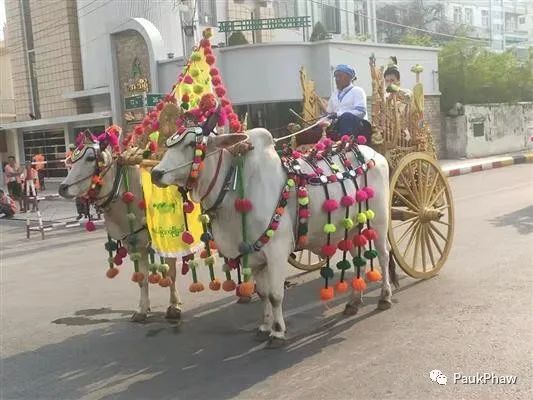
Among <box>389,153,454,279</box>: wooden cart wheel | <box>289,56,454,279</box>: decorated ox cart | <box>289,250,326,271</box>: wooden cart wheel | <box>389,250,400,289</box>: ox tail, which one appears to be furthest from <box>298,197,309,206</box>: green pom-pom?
<box>289,250,326,271</box>: wooden cart wheel

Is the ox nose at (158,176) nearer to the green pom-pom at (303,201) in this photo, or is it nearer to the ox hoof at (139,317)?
the green pom-pom at (303,201)

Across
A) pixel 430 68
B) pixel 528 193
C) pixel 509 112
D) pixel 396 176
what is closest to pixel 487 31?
pixel 509 112

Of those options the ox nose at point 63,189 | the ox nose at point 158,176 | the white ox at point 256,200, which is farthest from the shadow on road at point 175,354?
the ox nose at point 158,176

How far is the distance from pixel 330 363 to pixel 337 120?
2552mm

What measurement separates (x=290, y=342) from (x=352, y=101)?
2413mm

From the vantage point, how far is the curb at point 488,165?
751 inches

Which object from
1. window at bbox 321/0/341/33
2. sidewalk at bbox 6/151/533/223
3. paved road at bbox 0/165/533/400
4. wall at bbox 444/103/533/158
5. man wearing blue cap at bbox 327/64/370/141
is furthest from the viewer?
window at bbox 321/0/341/33

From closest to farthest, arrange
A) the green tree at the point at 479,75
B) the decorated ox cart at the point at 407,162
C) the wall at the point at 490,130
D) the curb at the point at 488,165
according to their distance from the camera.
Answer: the decorated ox cart at the point at 407,162 → the curb at the point at 488,165 → the wall at the point at 490,130 → the green tree at the point at 479,75

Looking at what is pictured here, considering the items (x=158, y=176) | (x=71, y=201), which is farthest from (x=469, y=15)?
(x=158, y=176)

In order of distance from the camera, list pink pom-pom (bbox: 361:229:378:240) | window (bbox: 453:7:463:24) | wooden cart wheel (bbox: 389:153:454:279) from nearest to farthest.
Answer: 1. pink pom-pom (bbox: 361:229:378:240)
2. wooden cart wheel (bbox: 389:153:454:279)
3. window (bbox: 453:7:463:24)

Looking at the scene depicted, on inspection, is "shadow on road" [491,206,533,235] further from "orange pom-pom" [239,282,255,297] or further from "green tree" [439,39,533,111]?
"green tree" [439,39,533,111]

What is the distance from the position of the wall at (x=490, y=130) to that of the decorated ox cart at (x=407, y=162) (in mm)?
17430

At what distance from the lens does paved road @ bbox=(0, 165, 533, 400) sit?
4105 mm

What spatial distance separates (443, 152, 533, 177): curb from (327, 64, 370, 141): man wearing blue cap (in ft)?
42.1
